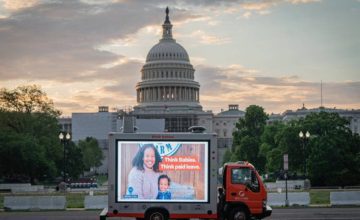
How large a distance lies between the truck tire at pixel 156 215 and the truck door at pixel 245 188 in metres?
2.67

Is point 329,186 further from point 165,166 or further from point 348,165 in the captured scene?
point 165,166

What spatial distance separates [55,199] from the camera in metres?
44.6

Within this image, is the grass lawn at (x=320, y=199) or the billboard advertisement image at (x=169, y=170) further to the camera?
the grass lawn at (x=320, y=199)

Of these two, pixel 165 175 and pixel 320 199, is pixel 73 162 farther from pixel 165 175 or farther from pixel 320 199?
pixel 165 175

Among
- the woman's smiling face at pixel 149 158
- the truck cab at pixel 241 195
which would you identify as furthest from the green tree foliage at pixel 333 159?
the woman's smiling face at pixel 149 158

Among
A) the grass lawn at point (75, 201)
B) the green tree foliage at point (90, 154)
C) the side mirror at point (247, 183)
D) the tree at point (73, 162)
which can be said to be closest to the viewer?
the side mirror at point (247, 183)

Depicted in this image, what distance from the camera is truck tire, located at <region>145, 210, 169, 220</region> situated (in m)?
29.6

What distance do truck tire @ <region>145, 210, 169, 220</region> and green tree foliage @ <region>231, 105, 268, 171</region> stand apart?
258 ft

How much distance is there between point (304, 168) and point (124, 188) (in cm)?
5102

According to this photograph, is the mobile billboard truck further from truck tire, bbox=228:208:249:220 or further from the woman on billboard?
truck tire, bbox=228:208:249:220

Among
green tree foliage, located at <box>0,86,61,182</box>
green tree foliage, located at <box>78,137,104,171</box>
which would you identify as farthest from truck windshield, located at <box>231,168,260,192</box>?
green tree foliage, located at <box>78,137,104,171</box>

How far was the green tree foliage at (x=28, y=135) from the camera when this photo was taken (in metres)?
82.2

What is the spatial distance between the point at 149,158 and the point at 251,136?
8757 centimetres

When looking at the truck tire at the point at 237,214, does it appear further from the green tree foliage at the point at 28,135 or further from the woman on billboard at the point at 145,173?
the green tree foliage at the point at 28,135
